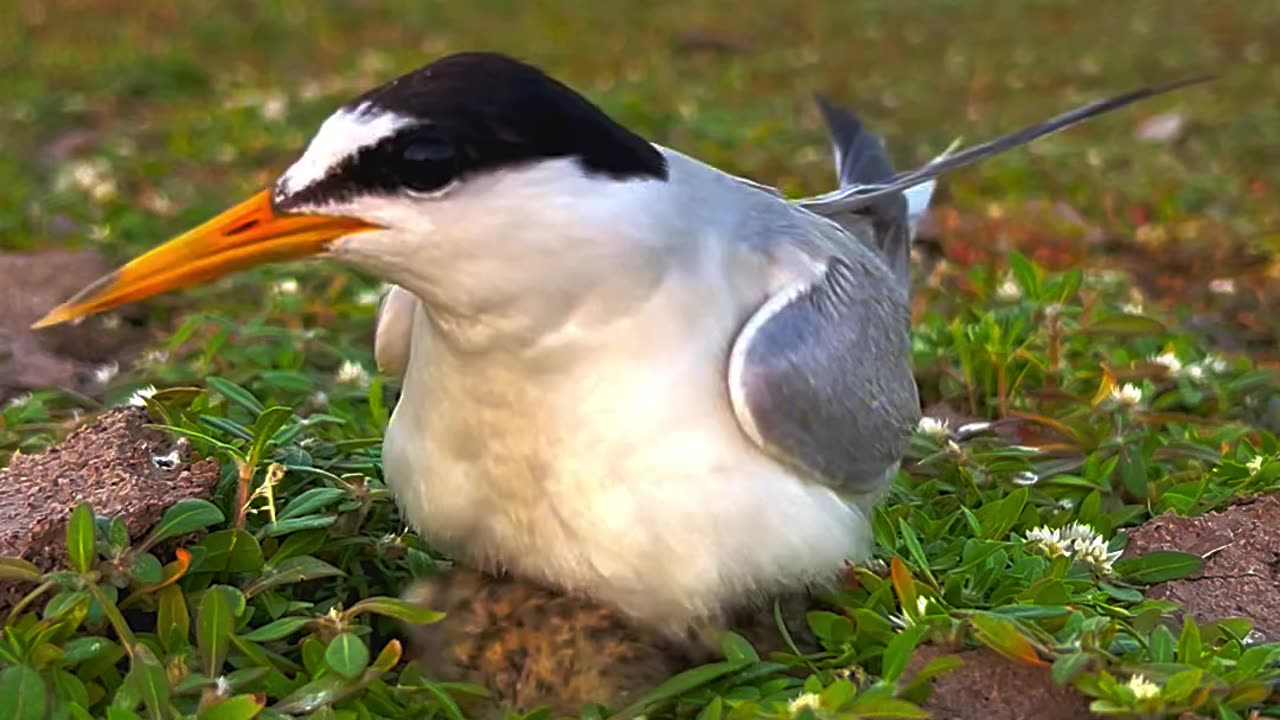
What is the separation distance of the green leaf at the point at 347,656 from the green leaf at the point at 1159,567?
54.9 inches

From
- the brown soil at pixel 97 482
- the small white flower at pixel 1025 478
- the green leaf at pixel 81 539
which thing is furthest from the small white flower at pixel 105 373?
the small white flower at pixel 1025 478

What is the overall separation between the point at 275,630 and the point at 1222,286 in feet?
12.0

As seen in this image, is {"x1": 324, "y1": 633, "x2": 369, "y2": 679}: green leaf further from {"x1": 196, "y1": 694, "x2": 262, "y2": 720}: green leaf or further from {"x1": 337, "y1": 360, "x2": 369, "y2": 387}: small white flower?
{"x1": 337, "y1": 360, "x2": 369, "y2": 387}: small white flower

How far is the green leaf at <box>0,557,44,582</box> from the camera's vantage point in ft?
8.11

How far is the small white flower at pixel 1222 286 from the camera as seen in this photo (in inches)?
203

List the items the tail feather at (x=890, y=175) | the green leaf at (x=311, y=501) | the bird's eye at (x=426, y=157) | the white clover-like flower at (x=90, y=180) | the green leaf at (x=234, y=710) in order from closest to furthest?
the bird's eye at (x=426, y=157), the green leaf at (x=234, y=710), the green leaf at (x=311, y=501), the tail feather at (x=890, y=175), the white clover-like flower at (x=90, y=180)

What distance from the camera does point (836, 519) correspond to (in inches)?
106

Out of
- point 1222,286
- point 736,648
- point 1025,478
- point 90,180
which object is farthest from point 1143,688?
point 90,180

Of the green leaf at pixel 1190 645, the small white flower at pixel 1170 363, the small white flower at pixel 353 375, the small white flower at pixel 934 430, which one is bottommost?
the small white flower at pixel 1170 363

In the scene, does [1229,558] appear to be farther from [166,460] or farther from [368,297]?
[368,297]

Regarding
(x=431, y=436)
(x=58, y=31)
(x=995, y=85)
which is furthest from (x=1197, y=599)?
(x=58, y=31)

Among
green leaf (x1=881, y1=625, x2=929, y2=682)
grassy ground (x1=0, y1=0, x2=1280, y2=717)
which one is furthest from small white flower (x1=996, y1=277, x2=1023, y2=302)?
green leaf (x1=881, y1=625, x2=929, y2=682)

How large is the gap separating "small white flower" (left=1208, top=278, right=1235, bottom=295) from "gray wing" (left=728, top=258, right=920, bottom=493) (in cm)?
244

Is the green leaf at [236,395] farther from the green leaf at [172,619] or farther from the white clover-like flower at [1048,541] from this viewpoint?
the white clover-like flower at [1048,541]
